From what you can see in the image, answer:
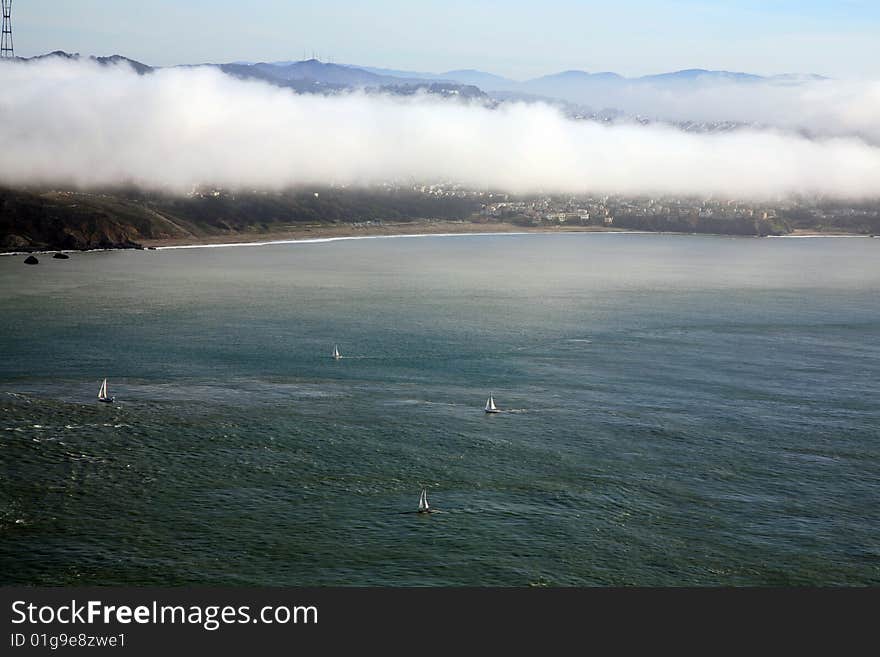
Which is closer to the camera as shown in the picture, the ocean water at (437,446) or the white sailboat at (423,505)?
the ocean water at (437,446)

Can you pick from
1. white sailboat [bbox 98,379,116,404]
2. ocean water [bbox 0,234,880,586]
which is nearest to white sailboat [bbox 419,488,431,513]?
ocean water [bbox 0,234,880,586]

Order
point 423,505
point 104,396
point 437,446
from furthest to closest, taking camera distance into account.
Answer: point 104,396 < point 437,446 < point 423,505

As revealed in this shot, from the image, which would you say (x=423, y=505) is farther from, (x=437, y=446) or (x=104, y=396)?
(x=104, y=396)

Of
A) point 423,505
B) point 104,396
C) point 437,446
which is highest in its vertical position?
point 104,396

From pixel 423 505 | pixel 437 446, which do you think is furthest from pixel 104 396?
pixel 423 505

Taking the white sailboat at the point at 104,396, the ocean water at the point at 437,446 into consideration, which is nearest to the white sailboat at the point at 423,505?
the ocean water at the point at 437,446

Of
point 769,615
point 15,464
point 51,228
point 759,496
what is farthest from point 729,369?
→ point 51,228

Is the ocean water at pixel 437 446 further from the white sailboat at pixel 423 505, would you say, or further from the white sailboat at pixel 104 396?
the white sailboat at pixel 104 396

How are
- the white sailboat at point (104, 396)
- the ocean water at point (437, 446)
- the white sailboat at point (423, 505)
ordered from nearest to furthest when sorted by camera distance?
the ocean water at point (437, 446), the white sailboat at point (423, 505), the white sailboat at point (104, 396)

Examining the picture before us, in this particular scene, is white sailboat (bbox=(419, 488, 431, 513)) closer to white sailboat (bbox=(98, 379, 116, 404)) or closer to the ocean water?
the ocean water

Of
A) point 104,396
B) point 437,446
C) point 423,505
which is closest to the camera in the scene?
point 423,505
